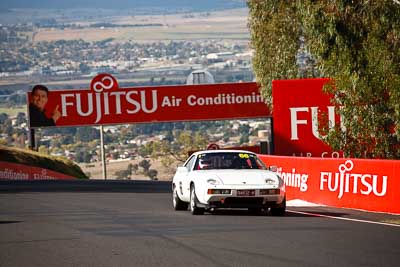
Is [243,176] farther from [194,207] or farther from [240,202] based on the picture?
[194,207]

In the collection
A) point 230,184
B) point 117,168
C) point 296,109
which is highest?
point 296,109

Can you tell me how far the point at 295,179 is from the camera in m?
25.2

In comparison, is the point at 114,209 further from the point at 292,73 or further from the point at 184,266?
the point at 292,73

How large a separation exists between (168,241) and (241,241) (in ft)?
3.19

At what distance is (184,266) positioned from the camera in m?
12.5

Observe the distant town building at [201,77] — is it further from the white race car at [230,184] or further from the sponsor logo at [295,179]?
the white race car at [230,184]

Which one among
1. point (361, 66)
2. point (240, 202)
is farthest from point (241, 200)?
point (361, 66)

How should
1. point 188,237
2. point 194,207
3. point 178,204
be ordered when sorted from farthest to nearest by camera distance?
point 178,204 → point 194,207 → point 188,237

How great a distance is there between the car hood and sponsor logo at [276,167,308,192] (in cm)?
459

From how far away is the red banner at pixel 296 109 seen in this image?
3341 cm

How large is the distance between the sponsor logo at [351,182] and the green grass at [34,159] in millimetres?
32504

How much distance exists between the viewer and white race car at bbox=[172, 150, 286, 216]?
19.4 meters

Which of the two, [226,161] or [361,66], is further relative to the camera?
[361,66]

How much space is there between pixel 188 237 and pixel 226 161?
5.25m
